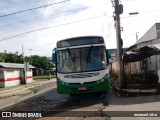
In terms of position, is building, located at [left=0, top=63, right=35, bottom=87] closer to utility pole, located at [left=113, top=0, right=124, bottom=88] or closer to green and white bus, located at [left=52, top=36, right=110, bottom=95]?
utility pole, located at [left=113, top=0, right=124, bottom=88]

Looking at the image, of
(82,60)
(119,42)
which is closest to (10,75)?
(119,42)

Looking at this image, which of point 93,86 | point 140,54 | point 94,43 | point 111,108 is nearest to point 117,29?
point 140,54

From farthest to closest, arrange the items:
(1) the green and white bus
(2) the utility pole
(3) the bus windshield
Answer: (2) the utility pole < (3) the bus windshield < (1) the green and white bus

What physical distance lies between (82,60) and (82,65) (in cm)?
28

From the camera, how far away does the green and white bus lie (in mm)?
15570

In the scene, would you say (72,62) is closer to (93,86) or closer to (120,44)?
(93,86)

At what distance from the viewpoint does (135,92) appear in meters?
17.2

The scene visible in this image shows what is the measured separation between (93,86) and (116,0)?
24.7ft

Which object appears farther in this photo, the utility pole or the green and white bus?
the utility pole

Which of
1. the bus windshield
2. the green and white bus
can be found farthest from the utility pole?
the bus windshield

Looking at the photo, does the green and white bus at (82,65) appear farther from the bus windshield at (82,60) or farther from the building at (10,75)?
the building at (10,75)

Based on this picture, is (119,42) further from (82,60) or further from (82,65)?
(82,65)

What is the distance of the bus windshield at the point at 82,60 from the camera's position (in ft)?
52.0

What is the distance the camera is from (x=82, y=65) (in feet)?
52.2
